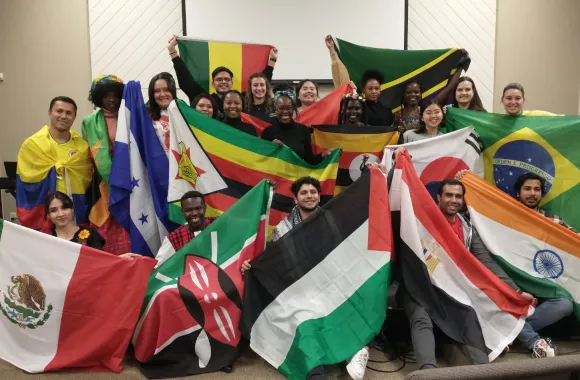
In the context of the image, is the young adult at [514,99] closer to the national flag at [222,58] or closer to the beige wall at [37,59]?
the national flag at [222,58]

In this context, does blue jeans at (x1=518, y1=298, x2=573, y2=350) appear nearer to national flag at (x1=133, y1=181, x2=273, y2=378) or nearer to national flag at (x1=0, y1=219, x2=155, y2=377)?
national flag at (x1=133, y1=181, x2=273, y2=378)

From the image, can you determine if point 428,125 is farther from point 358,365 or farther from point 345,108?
point 358,365

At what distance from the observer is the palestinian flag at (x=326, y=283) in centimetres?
264

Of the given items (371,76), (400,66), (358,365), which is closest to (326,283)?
(358,365)

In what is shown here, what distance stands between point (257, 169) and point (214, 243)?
895mm

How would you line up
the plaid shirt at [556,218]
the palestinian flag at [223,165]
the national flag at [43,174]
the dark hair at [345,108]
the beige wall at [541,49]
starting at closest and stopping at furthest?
the plaid shirt at [556,218] → the national flag at [43,174] → the palestinian flag at [223,165] → the dark hair at [345,108] → the beige wall at [541,49]

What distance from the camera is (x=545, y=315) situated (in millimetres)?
2883

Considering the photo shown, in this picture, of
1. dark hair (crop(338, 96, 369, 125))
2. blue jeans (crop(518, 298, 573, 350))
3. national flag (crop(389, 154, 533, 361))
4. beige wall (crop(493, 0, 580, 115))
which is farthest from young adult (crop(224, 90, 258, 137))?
beige wall (crop(493, 0, 580, 115))

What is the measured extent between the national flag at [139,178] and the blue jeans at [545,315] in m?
2.37

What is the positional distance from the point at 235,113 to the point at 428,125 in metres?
1.45

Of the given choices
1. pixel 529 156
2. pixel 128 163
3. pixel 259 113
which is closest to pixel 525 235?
pixel 529 156

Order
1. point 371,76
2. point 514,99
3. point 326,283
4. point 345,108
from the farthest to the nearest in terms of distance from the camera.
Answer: point 371,76
point 345,108
point 514,99
point 326,283

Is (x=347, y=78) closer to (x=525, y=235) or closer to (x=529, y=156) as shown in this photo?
(x=529, y=156)

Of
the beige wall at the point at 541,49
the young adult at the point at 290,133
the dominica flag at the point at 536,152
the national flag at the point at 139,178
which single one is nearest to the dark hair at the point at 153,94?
the national flag at the point at 139,178
